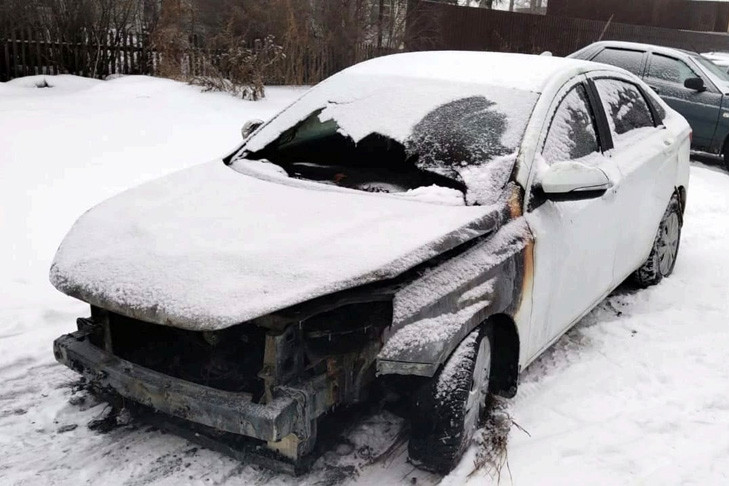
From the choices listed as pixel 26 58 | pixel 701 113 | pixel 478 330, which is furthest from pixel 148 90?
pixel 478 330

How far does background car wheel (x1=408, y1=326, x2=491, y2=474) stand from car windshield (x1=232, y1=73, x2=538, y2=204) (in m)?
0.81

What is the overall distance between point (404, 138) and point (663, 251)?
275cm

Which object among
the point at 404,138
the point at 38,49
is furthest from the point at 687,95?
the point at 38,49

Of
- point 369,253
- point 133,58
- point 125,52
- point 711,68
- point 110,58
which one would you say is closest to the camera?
point 369,253

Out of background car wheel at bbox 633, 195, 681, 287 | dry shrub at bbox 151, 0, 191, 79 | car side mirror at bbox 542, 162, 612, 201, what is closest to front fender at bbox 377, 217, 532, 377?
car side mirror at bbox 542, 162, 612, 201

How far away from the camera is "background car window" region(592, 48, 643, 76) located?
36.2 ft

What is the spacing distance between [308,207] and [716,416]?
7.57 feet

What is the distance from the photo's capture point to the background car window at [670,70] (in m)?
10.8

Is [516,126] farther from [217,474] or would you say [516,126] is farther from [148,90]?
[148,90]

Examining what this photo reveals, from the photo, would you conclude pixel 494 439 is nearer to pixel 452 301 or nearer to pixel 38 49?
pixel 452 301

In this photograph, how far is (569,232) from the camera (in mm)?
3793

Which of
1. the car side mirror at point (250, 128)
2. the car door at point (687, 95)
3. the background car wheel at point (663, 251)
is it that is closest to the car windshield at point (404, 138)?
the car side mirror at point (250, 128)

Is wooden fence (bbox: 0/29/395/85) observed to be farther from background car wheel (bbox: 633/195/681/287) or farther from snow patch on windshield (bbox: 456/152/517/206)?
snow patch on windshield (bbox: 456/152/517/206)

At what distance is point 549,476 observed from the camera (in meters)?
3.17
